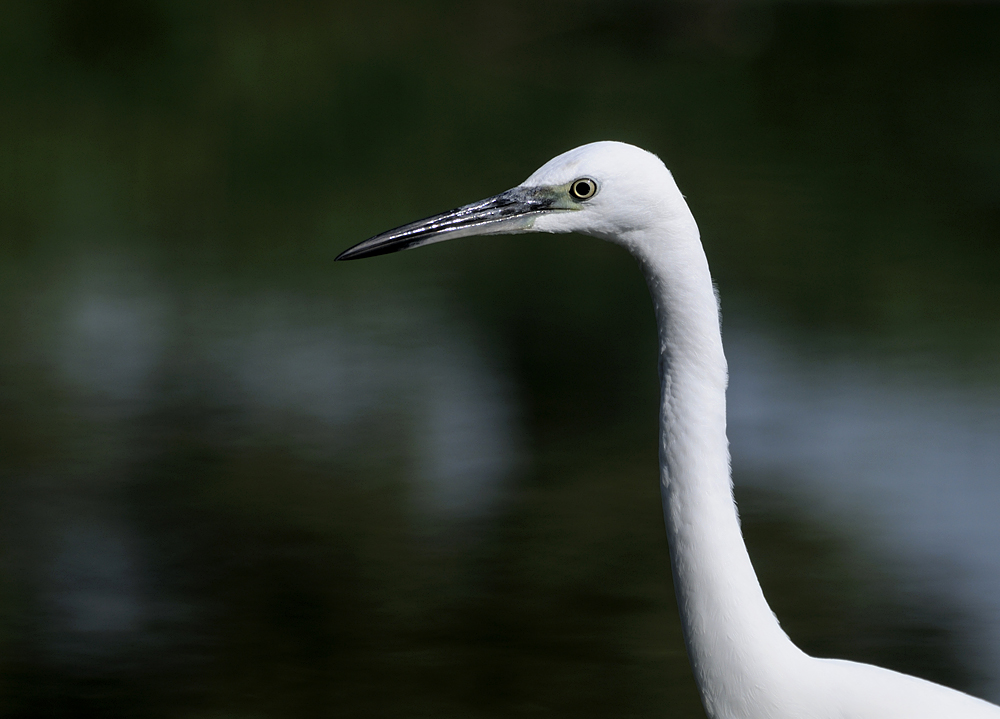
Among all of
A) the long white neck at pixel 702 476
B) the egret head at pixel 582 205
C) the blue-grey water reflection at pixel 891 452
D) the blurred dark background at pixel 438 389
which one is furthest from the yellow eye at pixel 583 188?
the blue-grey water reflection at pixel 891 452

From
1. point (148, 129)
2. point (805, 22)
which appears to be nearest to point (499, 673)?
point (148, 129)

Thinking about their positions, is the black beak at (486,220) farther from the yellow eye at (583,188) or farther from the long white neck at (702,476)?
the long white neck at (702,476)

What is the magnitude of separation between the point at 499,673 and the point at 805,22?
520 inches

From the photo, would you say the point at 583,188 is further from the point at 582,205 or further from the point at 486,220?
the point at 486,220

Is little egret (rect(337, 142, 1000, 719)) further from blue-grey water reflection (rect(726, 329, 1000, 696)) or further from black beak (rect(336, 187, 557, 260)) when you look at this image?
blue-grey water reflection (rect(726, 329, 1000, 696))

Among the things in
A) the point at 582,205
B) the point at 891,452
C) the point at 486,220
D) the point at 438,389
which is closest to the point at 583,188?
the point at 582,205

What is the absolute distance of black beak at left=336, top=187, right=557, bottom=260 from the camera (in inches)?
83.1

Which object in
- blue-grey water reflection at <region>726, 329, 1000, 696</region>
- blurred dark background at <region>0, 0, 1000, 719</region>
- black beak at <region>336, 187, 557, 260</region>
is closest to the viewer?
black beak at <region>336, 187, 557, 260</region>

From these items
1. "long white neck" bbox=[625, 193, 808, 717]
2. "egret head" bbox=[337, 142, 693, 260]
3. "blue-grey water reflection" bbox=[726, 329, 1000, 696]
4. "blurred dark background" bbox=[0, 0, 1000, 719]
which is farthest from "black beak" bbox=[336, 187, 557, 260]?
"blue-grey water reflection" bbox=[726, 329, 1000, 696]

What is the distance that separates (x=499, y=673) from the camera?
3881 mm

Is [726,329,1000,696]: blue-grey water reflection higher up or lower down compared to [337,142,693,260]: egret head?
lower down

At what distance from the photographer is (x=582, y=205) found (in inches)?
80.4

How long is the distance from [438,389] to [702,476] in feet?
13.2

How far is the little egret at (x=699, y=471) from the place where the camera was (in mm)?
1961
